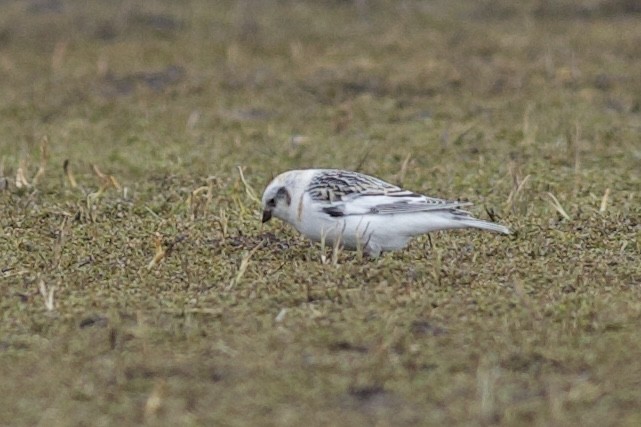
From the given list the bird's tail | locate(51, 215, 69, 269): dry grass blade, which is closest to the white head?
the bird's tail

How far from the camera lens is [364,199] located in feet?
18.5

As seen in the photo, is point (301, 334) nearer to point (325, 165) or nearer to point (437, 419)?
point (437, 419)

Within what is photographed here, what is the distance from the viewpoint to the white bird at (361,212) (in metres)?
5.43

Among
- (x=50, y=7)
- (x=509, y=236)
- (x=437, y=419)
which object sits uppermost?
(x=437, y=419)

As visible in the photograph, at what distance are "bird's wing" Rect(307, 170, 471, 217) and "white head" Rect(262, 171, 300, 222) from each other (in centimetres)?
8

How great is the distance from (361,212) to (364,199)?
3.5 inches

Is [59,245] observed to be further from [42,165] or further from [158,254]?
[42,165]

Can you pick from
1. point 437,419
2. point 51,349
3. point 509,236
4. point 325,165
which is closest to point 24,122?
point 325,165

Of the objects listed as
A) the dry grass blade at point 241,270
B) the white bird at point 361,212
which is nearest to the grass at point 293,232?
the dry grass blade at point 241,270

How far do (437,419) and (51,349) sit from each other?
1.28 m

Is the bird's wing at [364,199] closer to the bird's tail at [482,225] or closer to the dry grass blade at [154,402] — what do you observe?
the bird's tail at [482,225]

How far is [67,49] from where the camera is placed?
10.6m

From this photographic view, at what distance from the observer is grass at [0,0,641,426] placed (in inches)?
155

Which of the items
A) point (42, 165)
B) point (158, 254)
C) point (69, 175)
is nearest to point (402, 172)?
point (69, 175)
